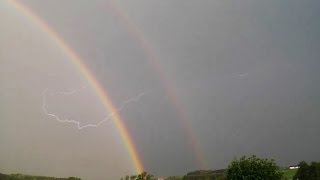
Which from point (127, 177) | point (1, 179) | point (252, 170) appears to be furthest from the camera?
point (1, 179)

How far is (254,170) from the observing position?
2542 inches

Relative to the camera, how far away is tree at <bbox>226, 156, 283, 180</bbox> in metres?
64.2

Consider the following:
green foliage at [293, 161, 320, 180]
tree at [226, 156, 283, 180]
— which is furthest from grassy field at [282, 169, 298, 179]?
tree at [226, 156, 283, 180]

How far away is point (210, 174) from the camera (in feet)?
445

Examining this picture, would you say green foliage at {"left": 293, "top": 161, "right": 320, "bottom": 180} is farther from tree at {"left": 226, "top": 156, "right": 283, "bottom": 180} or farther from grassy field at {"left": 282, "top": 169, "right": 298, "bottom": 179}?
tree at {"left": 226, "top": 156, "right": 283, "bottom": 180}

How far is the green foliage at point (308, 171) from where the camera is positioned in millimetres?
88812

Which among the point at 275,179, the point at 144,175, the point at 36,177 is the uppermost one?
the point at 36,177

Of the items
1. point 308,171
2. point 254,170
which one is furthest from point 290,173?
point 254,170

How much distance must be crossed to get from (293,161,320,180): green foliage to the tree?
26.2 meters

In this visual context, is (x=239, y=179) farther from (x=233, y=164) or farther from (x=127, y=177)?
(x=127, y=177)

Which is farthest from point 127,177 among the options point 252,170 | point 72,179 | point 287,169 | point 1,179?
point 287,169

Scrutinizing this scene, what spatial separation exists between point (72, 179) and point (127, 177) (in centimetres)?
2558

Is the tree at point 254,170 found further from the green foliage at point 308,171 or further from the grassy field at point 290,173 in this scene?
the grassy field at point 290,173

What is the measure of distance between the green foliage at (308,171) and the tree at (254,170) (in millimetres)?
26209
